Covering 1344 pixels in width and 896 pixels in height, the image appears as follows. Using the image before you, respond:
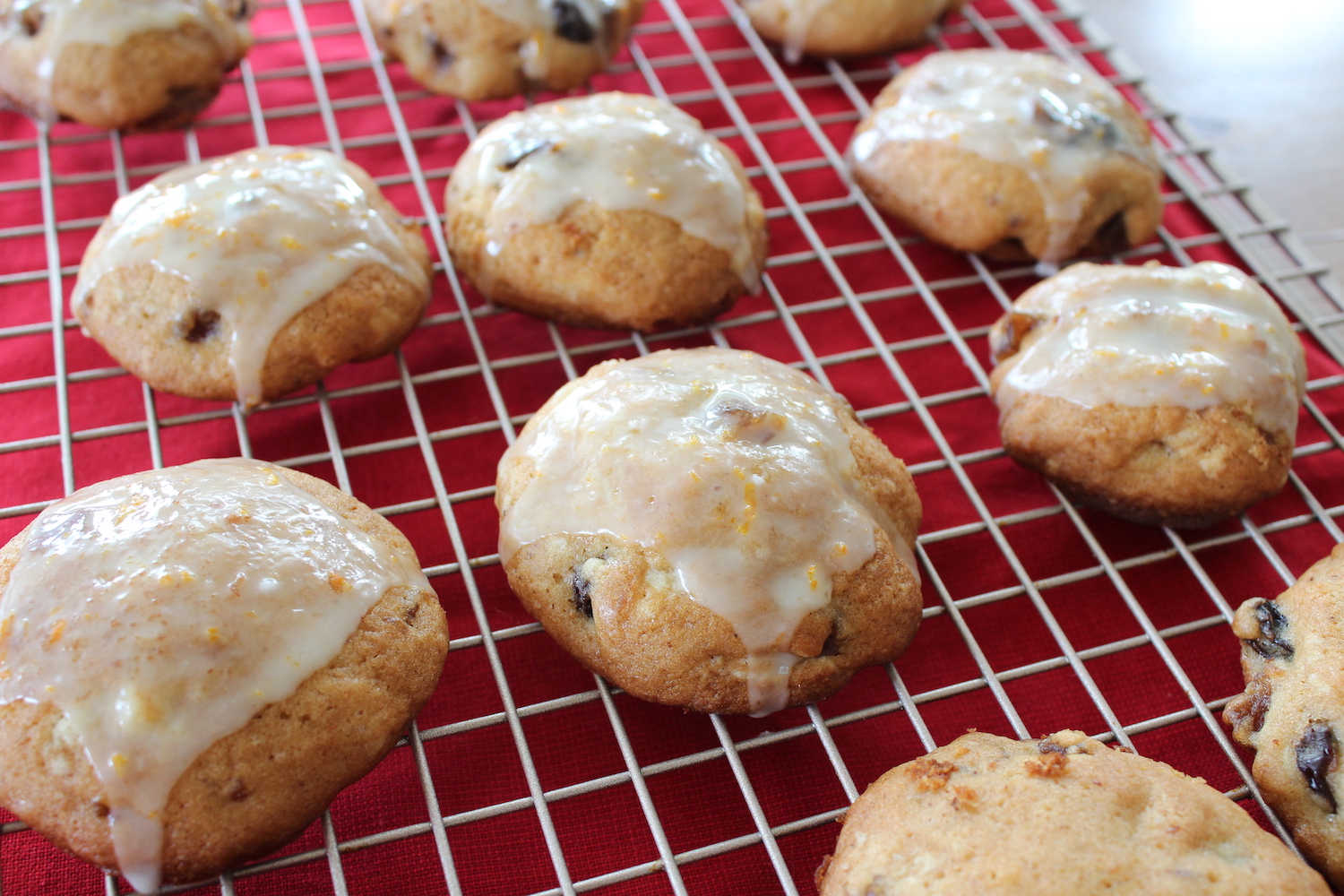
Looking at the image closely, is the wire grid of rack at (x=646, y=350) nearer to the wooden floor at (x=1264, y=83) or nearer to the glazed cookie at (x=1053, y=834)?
the glazed cookie at (x=1053, y=834)

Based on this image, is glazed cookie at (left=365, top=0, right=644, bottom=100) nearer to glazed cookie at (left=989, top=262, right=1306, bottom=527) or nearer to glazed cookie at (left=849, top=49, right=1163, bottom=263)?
glazed cookie at (left=849, top=49, right=1163, bottom=263)

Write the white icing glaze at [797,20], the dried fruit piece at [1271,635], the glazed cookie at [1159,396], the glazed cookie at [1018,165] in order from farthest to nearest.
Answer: the white icing glaze at [797,20] → the glazed cookie at [1018,165] → the glazed cookie at [1159,396] → the dried fruit piece at [1271,635]

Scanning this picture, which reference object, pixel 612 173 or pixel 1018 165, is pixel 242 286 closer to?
pixel 612 173

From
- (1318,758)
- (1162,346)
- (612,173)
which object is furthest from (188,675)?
(1162,346)

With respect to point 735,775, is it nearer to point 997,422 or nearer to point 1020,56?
point 997,422

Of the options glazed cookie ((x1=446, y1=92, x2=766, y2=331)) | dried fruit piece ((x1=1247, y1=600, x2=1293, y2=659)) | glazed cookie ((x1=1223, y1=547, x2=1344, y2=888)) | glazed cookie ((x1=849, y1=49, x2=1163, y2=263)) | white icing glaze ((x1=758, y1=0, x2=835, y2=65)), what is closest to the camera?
glazed cookie ((x1=1223, y1=547, x2=1344, y2=888))

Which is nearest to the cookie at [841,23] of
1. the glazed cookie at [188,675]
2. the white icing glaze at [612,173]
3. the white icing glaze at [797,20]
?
the white icing glaze at [797,20]

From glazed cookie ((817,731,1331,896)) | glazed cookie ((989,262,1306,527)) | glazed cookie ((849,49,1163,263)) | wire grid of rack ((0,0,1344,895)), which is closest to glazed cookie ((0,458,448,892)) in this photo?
wire grid of rack ((0,0,1344,895))
